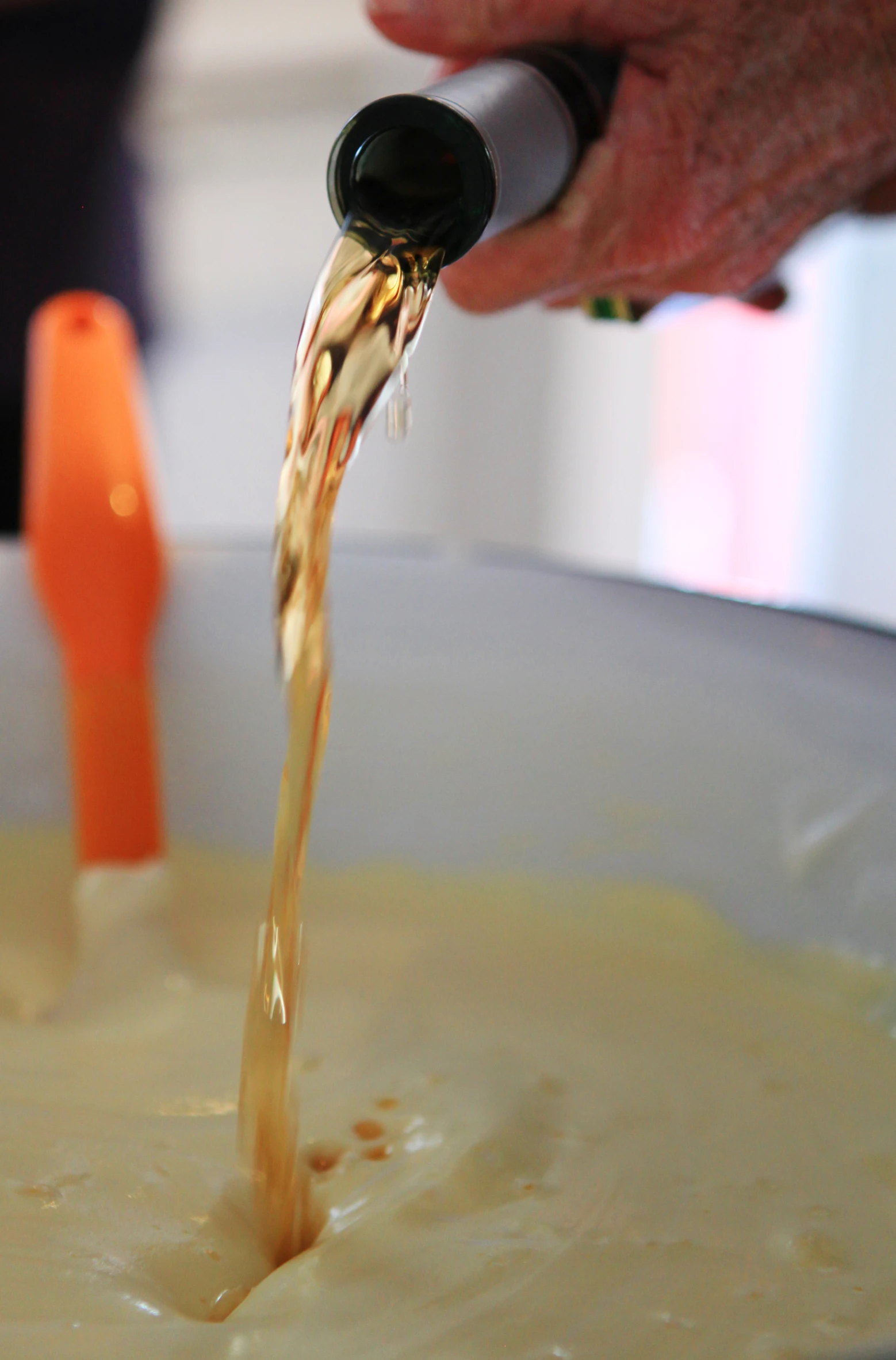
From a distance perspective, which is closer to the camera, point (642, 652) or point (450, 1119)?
point (450, 1119)

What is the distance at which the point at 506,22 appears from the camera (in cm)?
40

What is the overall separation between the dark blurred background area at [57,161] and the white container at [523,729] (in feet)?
2.00

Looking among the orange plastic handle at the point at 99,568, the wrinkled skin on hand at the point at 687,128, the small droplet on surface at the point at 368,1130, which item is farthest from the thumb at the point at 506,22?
the small droplet on surface at the point at 368,1130

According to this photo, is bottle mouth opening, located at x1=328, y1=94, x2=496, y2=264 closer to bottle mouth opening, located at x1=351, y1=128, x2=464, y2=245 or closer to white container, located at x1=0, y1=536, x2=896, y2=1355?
bottle mouth opening, located at x1=351, y1=128, x2=464, y2=245

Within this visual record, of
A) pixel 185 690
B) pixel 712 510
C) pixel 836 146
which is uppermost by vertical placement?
pixel 836 146

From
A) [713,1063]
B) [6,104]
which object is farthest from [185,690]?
[6,104]

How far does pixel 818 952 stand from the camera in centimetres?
50

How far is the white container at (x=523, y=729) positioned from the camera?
502 mm

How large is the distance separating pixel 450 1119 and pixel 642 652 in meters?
0.19

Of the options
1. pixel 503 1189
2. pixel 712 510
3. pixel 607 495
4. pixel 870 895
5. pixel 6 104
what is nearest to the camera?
pixel 503 1189

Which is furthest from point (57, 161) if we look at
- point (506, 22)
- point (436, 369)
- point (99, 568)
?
point (506, 22)

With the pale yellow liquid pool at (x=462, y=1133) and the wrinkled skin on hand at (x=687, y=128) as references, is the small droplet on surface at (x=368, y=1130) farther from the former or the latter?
the wrinkled skin on hand at (x=687, y=128)

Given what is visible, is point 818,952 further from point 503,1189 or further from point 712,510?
point 712,510

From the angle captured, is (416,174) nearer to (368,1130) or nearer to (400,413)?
(400,413)
